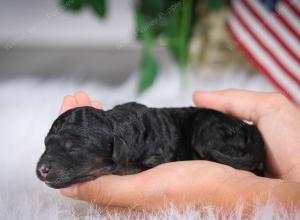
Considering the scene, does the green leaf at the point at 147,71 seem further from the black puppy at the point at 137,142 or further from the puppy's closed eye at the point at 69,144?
the puppy's closed eye at the point at 69,144

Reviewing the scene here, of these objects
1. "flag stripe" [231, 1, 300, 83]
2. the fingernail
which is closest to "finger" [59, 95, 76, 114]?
the fingernail

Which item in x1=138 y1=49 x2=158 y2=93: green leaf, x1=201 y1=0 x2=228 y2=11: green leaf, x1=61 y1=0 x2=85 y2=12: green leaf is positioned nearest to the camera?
x1=61 y1=0 x2=85 y2=12: green leaf

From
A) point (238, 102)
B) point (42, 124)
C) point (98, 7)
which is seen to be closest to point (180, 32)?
point (98, 7)

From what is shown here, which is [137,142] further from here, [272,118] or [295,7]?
[295,7]

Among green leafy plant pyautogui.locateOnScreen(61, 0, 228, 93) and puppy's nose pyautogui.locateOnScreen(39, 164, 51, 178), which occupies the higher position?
green leafy plant pyautogui.locateOnScreen(61, 0, 228, 93)

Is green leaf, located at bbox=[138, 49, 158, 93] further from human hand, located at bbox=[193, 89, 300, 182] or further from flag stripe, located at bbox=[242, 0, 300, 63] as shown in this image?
human hand, located at bbox=[193, 89, 300, 182]

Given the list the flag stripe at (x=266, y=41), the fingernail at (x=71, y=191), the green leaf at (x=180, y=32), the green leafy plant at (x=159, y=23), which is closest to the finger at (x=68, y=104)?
the fingernail at (x=71, y=191)
